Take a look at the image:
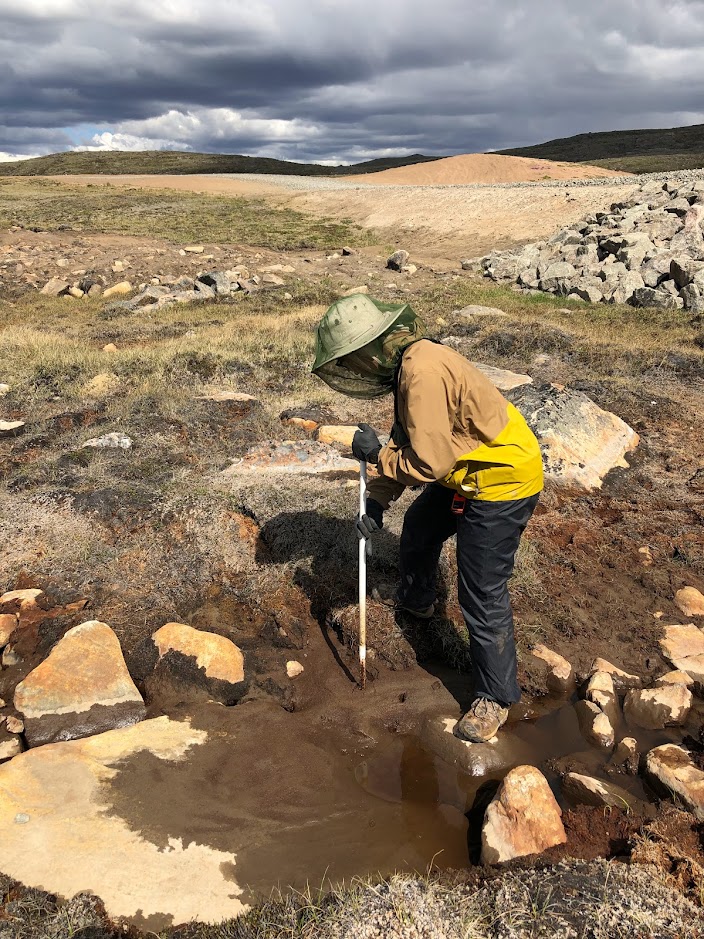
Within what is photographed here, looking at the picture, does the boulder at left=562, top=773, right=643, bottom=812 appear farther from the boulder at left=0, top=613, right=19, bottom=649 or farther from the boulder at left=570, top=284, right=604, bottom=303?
the boulder at left=570, top=284, right=604, bottom=303

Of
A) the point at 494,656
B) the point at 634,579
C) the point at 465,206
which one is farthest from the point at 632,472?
the point at 465,206

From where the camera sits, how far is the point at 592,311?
1113 centimetres

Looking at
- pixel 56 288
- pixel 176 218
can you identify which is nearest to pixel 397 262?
→ pixel 56 288

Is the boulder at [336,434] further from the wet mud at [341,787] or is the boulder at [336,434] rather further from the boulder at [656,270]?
the boulder at [656,270]

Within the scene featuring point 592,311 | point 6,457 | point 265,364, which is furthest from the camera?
point 592,311

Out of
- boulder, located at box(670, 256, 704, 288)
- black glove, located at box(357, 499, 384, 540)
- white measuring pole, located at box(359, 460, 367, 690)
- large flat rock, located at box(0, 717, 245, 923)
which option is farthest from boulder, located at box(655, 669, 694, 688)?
boulder, located at box(670, 256, 704, 288)

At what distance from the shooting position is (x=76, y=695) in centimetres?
288

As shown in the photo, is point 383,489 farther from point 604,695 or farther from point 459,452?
point 604,695

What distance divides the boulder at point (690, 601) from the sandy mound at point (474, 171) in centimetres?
3197

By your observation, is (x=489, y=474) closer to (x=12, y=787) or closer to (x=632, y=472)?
(x=12, y=787)

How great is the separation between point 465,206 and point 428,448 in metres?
22.2

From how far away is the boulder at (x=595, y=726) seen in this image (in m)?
2.80

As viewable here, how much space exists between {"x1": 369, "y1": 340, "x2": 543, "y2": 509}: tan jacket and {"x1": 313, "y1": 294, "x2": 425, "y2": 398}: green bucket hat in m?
0.08

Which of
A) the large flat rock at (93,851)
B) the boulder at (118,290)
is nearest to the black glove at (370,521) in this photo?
the large flat rock at (93,851)
